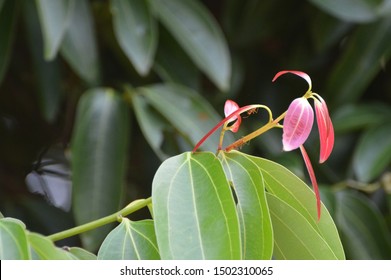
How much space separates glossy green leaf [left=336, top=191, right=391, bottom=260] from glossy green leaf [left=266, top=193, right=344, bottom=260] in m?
0.60

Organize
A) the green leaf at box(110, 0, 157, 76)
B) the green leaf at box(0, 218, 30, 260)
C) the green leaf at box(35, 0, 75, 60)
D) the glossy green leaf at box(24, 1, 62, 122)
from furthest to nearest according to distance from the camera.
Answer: the glossy green leaf at box(24, 1, 62, 122) → the green leaf at box(110, 0, 157, 76) → the green leaf at box(35, 0, 75, 60) → the green leaf at box(0, 218, 30, 260)

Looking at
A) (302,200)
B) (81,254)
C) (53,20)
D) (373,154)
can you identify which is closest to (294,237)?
(302,200)

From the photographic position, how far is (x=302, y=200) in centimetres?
46

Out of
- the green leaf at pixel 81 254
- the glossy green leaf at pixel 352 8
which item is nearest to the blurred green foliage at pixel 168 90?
the glossy green leaf at pixel 352 8

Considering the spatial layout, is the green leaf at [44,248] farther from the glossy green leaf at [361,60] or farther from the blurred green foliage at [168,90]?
the glossy green leaf at [361,60]

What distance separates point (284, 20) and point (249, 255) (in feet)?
2.88

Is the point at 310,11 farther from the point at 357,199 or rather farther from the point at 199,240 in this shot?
the point at 199,240

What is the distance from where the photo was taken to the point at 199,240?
41 centimetres

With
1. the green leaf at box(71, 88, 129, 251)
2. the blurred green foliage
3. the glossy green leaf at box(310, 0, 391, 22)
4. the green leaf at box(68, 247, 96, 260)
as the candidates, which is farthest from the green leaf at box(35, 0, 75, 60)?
the green leaf at box(68, 247, 96, 260)

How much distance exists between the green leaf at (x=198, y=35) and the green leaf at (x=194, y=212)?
23.5 inches

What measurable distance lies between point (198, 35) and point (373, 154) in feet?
0.94

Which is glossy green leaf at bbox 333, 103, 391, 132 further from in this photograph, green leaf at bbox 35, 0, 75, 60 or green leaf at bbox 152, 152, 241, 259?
green leaf at bbox 152, 152, 241, 259

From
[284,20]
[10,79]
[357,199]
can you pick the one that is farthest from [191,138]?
[10,79]

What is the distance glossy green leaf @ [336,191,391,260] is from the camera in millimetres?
1044
